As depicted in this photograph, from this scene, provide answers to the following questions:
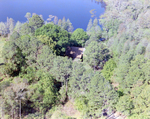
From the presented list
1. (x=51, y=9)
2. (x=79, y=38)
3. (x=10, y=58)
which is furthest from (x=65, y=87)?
(x=51, y=9)

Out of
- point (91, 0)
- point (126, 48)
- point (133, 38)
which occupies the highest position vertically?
point (91, 0)

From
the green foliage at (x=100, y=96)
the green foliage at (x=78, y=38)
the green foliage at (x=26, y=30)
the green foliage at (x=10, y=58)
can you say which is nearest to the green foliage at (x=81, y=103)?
the green foliage at (x=100, y=96)

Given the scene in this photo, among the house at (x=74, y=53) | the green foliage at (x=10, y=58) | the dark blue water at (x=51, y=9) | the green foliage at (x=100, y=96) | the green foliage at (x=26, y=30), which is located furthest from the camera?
the dark blue water at (x=51, y=9)

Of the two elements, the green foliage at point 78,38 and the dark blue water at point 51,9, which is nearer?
the green foliage at point 78,38

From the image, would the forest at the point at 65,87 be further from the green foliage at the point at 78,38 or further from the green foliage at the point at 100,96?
the green foliage at the point at 78,38

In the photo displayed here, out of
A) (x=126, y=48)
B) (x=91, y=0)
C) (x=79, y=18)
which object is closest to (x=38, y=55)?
(x=126, y=48)

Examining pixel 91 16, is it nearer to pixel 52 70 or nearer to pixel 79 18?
pixel 79 18

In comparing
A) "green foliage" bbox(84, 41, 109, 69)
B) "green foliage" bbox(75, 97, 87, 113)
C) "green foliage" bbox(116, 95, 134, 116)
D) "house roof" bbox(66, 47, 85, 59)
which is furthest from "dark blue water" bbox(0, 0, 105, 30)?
"green foliage" bbox(116, 95, 134, 116)

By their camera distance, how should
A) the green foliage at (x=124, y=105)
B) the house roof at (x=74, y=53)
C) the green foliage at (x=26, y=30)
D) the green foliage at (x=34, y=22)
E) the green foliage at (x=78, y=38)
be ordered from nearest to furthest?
the green foliage at (x=124, y=105) < the green foliage at (x=26, y=30) < the house roof at (x=74, y=53) < the green foliage at (x=34, y=22) < the green foliage at (x=78, y=38)

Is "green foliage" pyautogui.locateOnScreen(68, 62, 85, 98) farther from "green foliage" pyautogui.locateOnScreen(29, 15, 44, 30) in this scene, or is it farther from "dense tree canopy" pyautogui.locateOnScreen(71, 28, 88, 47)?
"green foliage" pyautogui.locateOnScreen(29, 15, 44, 30)
